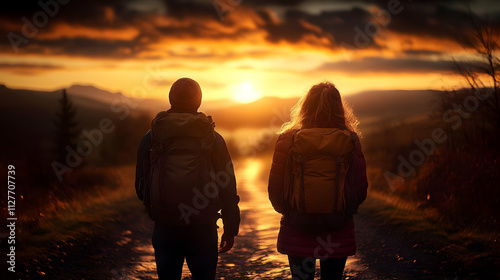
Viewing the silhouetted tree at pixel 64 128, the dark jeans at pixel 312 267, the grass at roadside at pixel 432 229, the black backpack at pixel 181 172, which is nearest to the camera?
the black backpack at pixel 181 172

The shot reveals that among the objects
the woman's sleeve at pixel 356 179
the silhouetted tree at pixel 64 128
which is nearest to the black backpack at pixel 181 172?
the woman's sleeve at pixel 356 179

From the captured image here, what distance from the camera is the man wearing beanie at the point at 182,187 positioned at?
11.5ft

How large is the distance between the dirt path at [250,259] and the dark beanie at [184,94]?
393 centimetres

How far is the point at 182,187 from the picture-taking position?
3.51m

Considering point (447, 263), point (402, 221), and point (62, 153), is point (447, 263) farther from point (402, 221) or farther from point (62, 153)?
point (62, 153)

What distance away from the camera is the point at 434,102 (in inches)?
499

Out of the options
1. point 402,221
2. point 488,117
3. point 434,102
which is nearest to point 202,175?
point 402,221

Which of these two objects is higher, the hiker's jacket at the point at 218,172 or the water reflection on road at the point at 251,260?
the hiker's jacket at the point at 218,172

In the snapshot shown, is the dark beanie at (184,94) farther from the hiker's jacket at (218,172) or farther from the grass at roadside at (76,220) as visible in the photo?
the grass at roadside at (76,220)

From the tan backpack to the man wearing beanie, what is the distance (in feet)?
2.10

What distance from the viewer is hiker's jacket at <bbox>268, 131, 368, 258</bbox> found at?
373 cm

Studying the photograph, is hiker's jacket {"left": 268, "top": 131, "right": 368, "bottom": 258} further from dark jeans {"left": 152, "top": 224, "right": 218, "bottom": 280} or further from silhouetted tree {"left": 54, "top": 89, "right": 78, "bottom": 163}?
silhouetted tree {"left": 54, "top": 89, "right": 78, "bottom": 163}

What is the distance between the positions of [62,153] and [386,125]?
4134 cm

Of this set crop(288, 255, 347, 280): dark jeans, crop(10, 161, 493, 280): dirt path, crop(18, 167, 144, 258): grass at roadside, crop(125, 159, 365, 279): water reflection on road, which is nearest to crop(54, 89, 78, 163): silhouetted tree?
crop(18, 167, 144, 258): grass at roadside
